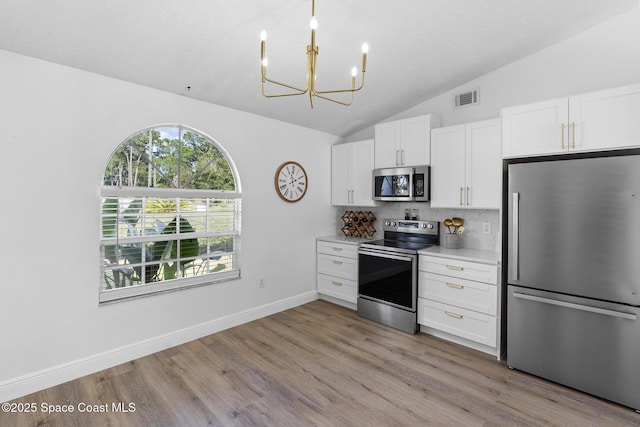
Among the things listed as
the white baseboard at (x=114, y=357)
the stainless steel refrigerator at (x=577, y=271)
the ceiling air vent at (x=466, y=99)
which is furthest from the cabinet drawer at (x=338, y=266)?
the ceiling air vent at (x=466, y=99)

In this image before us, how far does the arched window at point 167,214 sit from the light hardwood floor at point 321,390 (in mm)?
709

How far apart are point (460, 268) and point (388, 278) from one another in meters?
0.77

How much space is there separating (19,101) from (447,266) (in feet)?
12.1

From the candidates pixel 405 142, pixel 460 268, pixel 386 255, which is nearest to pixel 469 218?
pixel 460 268

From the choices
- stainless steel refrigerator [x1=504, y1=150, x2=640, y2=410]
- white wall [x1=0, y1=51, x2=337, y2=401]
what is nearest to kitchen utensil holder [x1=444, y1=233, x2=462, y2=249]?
stainless steel refrigerator [x1=504, y1=150, x2=640, y2=410]

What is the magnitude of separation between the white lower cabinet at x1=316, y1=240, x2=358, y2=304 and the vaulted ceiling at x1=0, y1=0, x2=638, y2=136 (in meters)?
1.96

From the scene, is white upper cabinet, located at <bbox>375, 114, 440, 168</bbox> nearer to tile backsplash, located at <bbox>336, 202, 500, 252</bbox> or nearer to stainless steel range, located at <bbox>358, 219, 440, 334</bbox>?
tile backsplash, located at <bbox>336, 202, 500, 252</bbox>

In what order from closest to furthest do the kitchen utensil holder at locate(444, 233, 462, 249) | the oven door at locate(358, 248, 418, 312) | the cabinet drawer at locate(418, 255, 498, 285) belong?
the cabinet drawer at locate(418, 255, 498, 285) → the oven door at locate(358, 248, 418, 312) → the kitchen utensil holder at locate(444, 233, 462, 249)

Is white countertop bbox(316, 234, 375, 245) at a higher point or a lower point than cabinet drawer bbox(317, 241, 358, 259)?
higher

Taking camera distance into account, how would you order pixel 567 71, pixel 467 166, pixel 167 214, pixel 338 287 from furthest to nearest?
pixel 338 287, pixel 467 166, pixel 167 214, pixel 567 71

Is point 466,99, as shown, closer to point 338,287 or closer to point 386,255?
point 386,255

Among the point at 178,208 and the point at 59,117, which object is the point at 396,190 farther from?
the point at 59,117

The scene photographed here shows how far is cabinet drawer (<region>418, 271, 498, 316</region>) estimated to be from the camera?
2787mm

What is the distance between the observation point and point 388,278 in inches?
135
